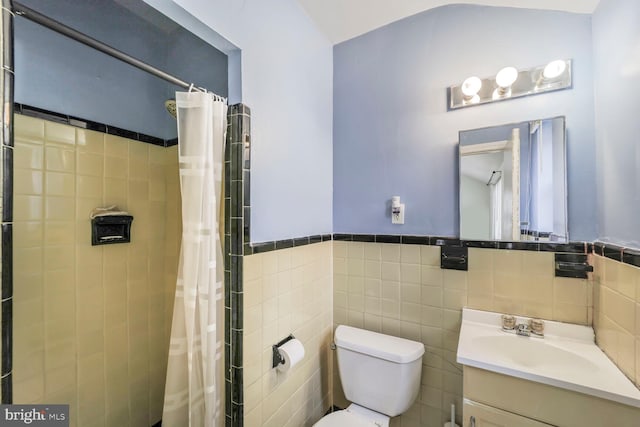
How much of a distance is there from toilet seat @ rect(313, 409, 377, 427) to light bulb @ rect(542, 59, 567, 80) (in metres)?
1.92

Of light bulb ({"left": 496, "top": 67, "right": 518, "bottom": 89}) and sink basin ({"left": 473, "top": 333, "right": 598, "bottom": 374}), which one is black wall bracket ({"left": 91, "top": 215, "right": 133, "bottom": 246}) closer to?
sink basin ({"left": 473, "top": 333, "right": 598, "bottom": 374})

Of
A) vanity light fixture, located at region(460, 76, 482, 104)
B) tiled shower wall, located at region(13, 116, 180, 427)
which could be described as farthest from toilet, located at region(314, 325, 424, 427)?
vanity light fixture, located at region(460, 76, 482, 104)

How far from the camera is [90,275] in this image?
1.38 meters

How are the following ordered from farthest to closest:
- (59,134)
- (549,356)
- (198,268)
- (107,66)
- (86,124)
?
(107,66), (86,124), (59,134), (549,356), (198,268)

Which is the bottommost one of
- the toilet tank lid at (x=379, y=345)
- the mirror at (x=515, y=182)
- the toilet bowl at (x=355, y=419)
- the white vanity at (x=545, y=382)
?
the toilet bowl at (x=355, y=419)

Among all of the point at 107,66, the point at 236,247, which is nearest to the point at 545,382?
the point at 236,247

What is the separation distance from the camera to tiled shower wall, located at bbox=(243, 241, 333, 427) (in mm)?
1142

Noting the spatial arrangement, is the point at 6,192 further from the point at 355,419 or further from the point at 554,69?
the point at 554,69

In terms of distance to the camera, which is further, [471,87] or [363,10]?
[363,10]

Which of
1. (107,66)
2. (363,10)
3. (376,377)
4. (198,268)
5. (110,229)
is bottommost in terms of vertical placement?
(376,377)

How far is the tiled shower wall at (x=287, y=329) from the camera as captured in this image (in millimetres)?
1142

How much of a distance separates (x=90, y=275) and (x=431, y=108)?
2105mm

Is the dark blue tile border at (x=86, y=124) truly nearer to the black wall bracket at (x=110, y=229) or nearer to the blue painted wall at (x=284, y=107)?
the black wall bracket at (x=110, y=229)

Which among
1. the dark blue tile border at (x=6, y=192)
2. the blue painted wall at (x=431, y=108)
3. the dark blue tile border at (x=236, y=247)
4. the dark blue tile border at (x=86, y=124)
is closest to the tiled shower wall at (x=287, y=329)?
the dark blue tile border at (x=236, y=247)
